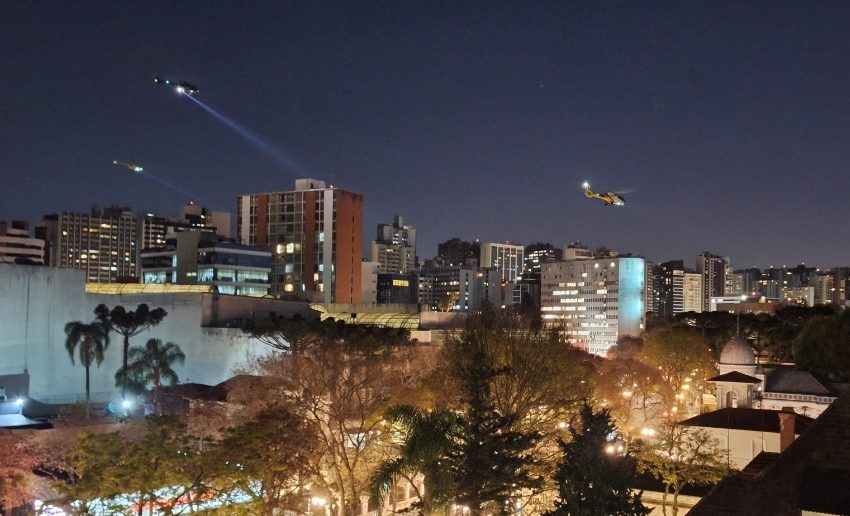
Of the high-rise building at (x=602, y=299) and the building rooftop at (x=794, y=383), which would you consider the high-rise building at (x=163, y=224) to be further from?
the building rooftop at (x=794, y=383)

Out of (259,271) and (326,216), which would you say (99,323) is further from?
(326,216)

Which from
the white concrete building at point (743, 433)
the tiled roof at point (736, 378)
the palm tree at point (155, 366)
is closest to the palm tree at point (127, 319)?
the palm tree at point (155, 366)

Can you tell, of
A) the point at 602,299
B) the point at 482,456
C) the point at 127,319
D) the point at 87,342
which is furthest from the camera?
the point at 602,299

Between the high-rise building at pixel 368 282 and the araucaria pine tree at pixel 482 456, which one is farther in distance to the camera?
the high-rise building at pixel 368 282

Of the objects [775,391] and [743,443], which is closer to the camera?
[743,443]

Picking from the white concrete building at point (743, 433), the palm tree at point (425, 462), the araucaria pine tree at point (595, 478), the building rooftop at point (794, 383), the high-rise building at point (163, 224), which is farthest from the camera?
the high-rise building at point (163, 224)

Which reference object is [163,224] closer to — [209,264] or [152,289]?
[209,264]

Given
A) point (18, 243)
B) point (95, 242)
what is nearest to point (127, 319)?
point (18, 243)

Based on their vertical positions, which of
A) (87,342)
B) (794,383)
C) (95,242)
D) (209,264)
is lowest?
(794,383)
